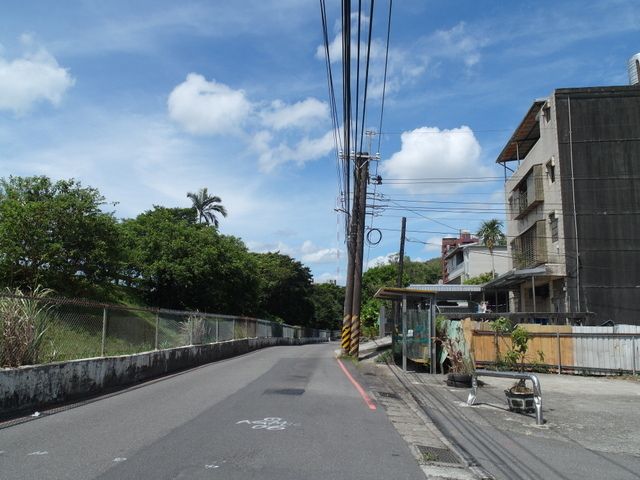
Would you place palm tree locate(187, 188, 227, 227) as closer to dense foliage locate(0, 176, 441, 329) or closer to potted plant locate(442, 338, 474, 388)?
dense foliage locate(0, 176, 441, 329)

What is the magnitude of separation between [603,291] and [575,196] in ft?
15.2

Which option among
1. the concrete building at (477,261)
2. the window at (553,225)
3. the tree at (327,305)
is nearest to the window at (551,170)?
the window at (553,225)

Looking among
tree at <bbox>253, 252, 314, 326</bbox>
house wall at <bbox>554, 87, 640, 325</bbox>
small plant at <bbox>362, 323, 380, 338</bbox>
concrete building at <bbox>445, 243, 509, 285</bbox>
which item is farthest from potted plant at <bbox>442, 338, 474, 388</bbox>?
tree at <bbox>253, 252, 314, 326</bbox>

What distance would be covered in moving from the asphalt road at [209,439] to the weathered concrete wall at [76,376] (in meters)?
0.53

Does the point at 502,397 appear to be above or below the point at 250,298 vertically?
below

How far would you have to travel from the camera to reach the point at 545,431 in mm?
8891

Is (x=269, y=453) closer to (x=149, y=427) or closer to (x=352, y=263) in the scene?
(x=149, y=427)

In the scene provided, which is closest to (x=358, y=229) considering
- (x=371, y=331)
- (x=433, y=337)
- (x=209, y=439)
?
(x=433, y=337)

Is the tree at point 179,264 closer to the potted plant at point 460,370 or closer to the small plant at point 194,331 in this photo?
the small plant at point 194,331

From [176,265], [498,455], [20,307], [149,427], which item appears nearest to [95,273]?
[176,265]

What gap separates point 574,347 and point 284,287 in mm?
46013

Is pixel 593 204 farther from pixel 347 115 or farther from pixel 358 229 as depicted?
pixel 347 115

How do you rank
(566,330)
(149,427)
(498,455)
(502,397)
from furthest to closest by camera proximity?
(566,330)
(502,397)
(149,427)
(498,455)

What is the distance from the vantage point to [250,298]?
4188 cm
